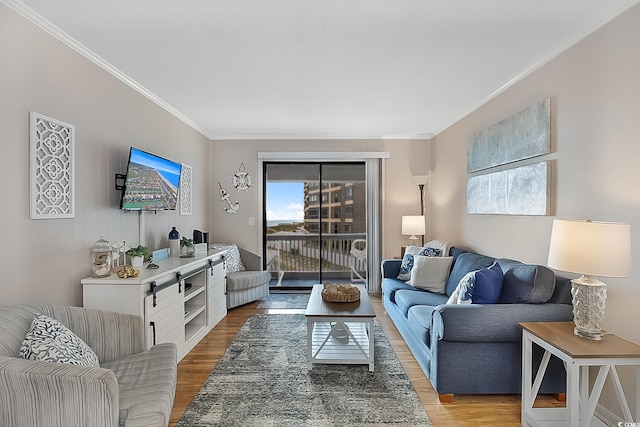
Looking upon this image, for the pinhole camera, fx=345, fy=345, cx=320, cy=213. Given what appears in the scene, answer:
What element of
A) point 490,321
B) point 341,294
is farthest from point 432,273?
point 490,321

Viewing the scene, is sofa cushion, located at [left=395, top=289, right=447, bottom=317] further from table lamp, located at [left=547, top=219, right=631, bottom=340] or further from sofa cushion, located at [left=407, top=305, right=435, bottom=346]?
table lamp, located at [left=547, top=219, right=631, bottom=340]

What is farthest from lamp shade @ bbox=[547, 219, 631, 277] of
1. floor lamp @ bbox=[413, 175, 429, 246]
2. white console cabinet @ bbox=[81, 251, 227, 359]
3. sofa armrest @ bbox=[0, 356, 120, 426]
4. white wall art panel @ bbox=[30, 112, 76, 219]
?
floor lamp @ bbox=[413, 175, 429, 246]

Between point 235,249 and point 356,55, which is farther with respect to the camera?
point 235,249

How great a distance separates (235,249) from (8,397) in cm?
360

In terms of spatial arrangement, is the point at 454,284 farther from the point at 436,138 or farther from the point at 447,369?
the point at 436,138

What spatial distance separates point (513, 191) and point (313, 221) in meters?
3.25

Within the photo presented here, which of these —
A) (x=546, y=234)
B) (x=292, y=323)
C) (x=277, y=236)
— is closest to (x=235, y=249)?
(x=277, y=236)

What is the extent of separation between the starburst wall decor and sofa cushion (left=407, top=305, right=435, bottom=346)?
3.28 metres

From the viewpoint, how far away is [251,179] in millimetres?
5371

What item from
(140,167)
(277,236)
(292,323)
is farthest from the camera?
(277,236)

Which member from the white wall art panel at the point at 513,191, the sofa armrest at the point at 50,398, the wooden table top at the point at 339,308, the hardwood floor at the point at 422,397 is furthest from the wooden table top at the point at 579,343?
the sofa armrest at the point at 50,398

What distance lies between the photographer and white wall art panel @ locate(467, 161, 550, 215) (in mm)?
2652

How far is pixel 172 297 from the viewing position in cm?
292

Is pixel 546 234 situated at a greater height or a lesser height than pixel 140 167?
lesser
